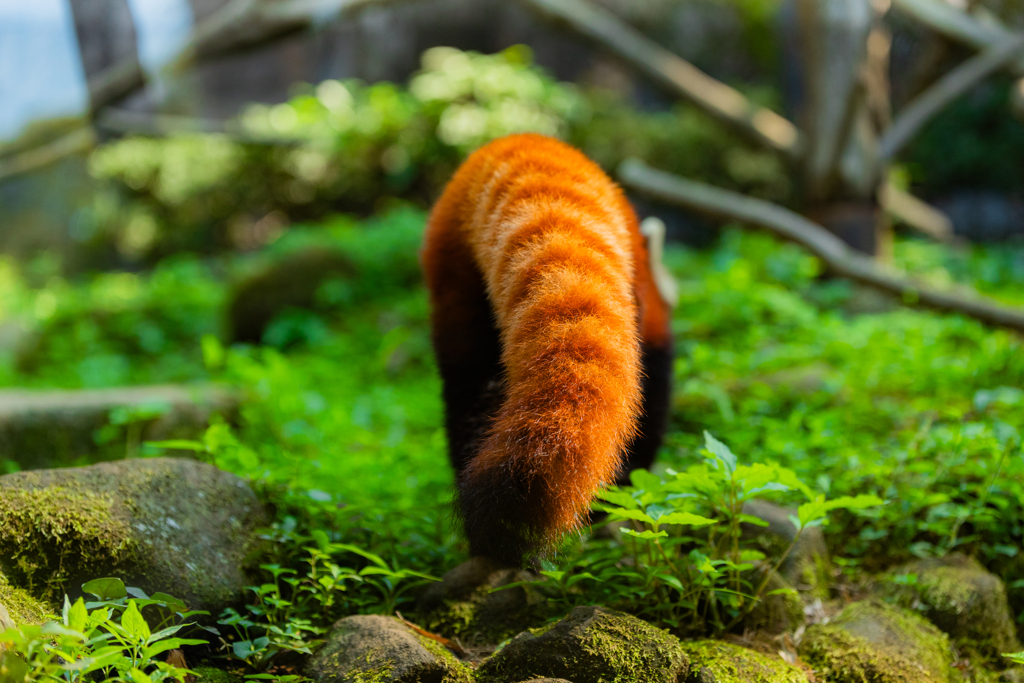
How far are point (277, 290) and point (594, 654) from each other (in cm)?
510

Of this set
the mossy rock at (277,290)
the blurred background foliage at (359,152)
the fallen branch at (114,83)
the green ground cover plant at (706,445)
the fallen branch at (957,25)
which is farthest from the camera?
the blurred background foliage at (359,152)

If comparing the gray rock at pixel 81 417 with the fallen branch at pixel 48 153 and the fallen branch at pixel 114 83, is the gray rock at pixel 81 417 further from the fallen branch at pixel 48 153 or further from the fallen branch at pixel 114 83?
the fallen branch at pixel 48 153

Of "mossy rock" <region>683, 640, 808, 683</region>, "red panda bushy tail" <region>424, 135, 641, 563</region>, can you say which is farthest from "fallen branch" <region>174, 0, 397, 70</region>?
"mossy rock" <region>683, 640, 808, 683</region>

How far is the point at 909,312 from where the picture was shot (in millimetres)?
4320

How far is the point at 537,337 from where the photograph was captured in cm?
130

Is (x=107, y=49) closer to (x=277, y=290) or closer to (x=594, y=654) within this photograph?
(x=277, y=290)

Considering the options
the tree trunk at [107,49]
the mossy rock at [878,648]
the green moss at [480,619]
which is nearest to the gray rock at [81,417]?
the green moss at [480,619]

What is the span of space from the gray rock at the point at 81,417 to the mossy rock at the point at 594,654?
173cm

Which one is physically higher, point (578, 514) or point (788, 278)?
point (578, 514)

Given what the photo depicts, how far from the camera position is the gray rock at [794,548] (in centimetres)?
181

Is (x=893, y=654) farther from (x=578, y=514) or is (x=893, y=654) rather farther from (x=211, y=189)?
(x=211, y=189)

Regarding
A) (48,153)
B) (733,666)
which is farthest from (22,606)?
(48,153)

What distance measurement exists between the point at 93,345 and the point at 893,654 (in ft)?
20.9

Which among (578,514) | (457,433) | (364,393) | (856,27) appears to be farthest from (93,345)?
(856,27)
